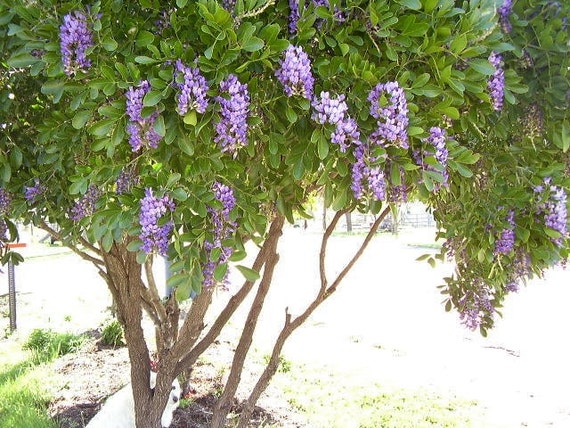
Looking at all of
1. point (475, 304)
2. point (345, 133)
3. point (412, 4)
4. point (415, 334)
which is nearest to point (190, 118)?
point (345, 133)

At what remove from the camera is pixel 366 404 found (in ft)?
16.6

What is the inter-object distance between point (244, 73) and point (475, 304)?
191cm

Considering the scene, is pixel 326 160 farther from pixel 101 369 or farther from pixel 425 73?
pixel 101 369

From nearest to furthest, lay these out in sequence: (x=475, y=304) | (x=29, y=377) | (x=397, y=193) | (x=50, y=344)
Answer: (x=397, y=193) → (x=475, y=304) → (x=29, y=377) → (x=50, y=344)

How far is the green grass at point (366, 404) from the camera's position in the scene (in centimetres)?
462

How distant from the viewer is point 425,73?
164 cm

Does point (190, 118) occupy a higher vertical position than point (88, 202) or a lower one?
higher

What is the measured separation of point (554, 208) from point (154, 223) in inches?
49.5

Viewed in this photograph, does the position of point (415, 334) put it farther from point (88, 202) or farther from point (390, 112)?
point (390, 112)

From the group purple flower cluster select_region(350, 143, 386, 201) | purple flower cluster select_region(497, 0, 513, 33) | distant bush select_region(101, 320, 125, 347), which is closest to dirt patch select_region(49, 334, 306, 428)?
distant bush select_region(101, 320, 125, 347)

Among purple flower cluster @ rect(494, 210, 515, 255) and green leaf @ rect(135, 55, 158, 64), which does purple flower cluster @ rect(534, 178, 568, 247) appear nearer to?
purple flower cluster @ rect(494, 210, 515, 255)

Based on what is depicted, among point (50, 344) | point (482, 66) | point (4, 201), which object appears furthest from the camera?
point (50, 344)

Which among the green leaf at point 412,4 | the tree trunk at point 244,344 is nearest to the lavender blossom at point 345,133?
the green leaf at point 412,4

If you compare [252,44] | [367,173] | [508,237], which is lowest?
[508,237]
